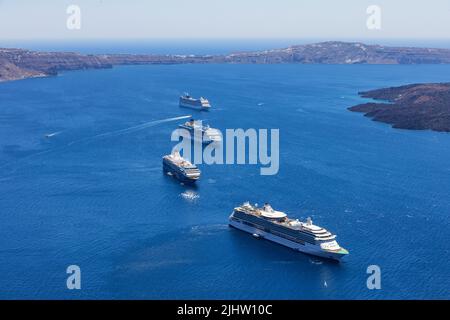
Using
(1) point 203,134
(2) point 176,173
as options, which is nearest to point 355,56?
(1) point 203,134

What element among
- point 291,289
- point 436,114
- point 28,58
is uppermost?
point 28,58

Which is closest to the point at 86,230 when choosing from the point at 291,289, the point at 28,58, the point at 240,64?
the point at 291,289

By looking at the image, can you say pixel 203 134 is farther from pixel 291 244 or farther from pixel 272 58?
pixel 272 58

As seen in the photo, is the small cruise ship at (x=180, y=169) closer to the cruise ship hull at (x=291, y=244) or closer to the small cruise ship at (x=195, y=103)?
the cruise ship hull at (x=291, y=244)

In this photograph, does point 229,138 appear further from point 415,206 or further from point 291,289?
point 291,289

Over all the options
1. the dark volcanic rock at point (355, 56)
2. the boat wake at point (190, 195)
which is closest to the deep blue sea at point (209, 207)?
the boat wake at point (190, 195)

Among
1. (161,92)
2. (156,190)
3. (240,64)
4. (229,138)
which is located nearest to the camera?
(156,190)

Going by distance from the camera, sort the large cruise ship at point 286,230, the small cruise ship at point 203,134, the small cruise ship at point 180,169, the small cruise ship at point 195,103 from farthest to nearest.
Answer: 1. the small cruise ship at point 195,103
2. the small cruise ship at point 203,134
3. the small cruise ship at point 180,169
4. the large cruise ship at point 286,230
